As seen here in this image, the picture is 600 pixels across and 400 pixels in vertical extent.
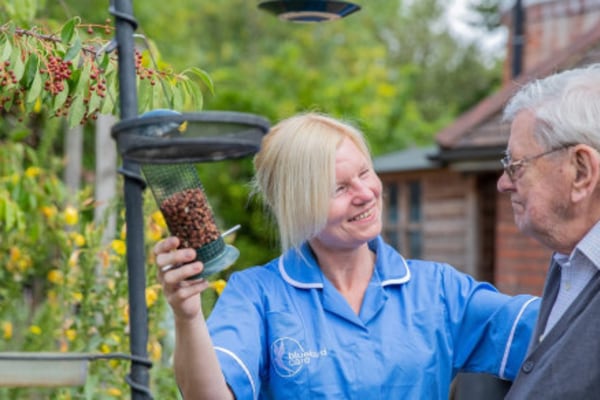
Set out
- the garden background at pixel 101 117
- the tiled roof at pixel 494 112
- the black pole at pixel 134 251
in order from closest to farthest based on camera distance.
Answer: the black pole at pixel 134 251 < the garden background at pixel 101 117 < the tiled roof at pixel 494 112

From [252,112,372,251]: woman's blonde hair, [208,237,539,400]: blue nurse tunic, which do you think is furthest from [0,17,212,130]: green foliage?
[208,237,539,400]: blue nurse tunic

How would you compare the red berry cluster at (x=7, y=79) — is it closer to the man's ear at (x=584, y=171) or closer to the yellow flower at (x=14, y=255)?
the man's ear at (x=584, y=171)

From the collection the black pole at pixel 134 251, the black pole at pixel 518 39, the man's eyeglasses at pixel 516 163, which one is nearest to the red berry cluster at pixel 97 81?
the black pole at pixel 134 251

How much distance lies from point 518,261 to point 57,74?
7.64 metres

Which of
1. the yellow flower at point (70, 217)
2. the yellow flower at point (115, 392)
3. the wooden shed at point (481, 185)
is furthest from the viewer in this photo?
the wooden shed at point (481, 185)

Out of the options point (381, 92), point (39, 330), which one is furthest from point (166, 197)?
point (381, 92)

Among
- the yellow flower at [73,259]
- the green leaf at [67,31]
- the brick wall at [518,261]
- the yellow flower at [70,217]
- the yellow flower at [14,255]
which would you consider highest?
the green leaf at [67,31]

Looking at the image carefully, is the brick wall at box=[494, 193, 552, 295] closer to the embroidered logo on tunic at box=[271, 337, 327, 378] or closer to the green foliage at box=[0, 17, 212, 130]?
the embroidered logo on tunic at box=[271, 337, 327, 378]

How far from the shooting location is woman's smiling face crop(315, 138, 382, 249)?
92.0 inches

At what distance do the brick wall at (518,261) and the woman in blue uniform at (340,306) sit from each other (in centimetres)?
687

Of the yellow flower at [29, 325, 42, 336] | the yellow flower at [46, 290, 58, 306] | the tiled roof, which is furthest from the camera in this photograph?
the tiled roof

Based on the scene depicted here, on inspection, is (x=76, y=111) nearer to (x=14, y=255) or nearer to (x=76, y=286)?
(x=76, y=286)

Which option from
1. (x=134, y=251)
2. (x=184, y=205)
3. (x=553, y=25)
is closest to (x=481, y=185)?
(x=553, y=25)

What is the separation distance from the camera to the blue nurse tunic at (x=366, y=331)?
2.25 metres
